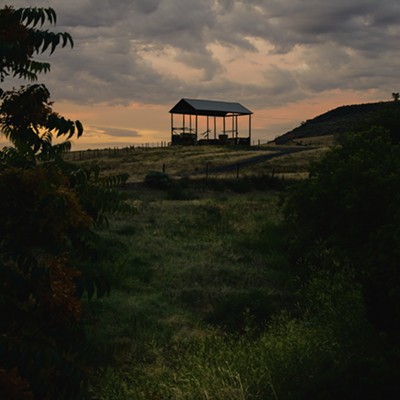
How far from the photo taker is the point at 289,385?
1048 cm

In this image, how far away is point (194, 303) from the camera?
17.4m

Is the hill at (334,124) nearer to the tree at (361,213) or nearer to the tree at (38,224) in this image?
the tree at (361,213)

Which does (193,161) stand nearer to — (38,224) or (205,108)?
(205,108)

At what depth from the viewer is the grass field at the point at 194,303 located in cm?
1100

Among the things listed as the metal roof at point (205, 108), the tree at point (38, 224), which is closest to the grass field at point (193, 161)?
the metal roof at point (205, 108)

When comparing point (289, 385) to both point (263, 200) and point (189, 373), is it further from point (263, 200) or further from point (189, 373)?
point (263, 200)

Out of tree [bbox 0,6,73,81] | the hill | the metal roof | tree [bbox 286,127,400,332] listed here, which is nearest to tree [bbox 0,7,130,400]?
tree [bbox 0,6,73,81]

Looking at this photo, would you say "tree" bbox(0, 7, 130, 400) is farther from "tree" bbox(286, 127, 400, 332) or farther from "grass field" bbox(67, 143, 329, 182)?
"grass field" bbox(67, 143, 329, 182)

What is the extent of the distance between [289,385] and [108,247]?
13719 millimetres

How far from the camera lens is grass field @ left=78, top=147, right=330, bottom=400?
433 inches

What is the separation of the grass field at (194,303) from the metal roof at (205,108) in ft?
142

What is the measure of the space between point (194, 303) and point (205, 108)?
63765mm

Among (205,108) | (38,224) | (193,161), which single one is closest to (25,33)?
(38,224)

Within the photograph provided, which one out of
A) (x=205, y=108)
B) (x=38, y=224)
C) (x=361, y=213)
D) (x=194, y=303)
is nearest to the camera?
(x=38, y=224)
